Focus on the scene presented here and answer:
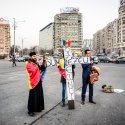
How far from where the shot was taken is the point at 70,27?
180 m

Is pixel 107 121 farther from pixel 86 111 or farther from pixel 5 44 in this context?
pixel 5 44

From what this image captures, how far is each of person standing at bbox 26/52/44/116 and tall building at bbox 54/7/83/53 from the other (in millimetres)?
→ 167108

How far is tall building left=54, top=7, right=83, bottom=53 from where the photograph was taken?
17390cm

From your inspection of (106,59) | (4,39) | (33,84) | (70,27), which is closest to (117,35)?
(70,27)

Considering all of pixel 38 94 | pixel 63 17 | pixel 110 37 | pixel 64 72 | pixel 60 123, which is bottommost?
pixel 60 123

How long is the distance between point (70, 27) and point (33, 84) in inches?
6960

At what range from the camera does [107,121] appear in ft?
18.2

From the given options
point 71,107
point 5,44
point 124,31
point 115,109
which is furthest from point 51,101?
point 5,44

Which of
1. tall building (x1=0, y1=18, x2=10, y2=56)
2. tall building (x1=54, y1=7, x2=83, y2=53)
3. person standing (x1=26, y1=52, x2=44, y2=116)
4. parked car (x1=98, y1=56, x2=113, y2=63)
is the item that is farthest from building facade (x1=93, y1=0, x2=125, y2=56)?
person standing (x1=26, y1=52, x2=44, y2=116)

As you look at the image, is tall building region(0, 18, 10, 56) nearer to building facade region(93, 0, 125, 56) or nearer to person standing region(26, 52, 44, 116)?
building facade region(93, 0, 125, 56)

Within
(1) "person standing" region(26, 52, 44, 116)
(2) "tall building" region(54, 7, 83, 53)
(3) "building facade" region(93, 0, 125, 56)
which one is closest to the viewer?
(1) "person standing" region(26, 52, 44, 116)

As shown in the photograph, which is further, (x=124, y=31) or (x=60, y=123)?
(x=124, y=31)

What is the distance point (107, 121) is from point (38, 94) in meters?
2.03

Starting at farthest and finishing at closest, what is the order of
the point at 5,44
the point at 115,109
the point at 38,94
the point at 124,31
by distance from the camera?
the point at 5,44 < the point at 124,31 < the point at 115,109 < the point at 38,94
